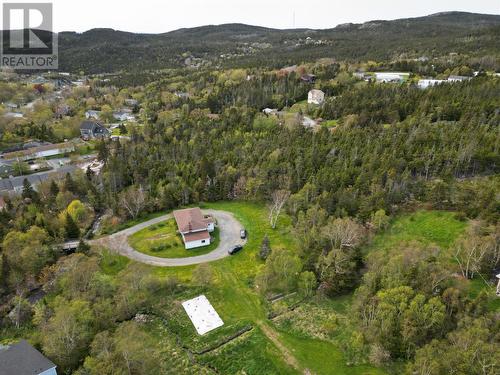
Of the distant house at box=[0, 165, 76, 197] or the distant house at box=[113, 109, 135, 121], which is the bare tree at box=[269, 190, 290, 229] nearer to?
the distant house at box=[0, 165, 76, 197]

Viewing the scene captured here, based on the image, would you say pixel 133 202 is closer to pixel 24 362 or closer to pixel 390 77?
pixel 24 362

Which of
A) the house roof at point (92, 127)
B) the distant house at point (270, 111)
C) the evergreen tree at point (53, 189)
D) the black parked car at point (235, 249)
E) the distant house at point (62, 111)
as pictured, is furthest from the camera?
the distant house at point (62, 111)

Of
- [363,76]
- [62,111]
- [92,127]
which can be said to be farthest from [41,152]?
[363,76]

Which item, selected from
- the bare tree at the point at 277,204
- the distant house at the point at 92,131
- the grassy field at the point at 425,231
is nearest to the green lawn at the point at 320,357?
the grassy field at the point at 425,231

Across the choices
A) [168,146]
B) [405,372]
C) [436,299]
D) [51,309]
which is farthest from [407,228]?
[168,146]

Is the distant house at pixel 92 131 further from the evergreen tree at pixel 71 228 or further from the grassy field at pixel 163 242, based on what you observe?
the grassy field at pixel 163 242

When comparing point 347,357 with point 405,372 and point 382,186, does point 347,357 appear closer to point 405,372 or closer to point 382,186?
point 405,372

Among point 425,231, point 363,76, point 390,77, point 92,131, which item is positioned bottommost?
point 425,231
